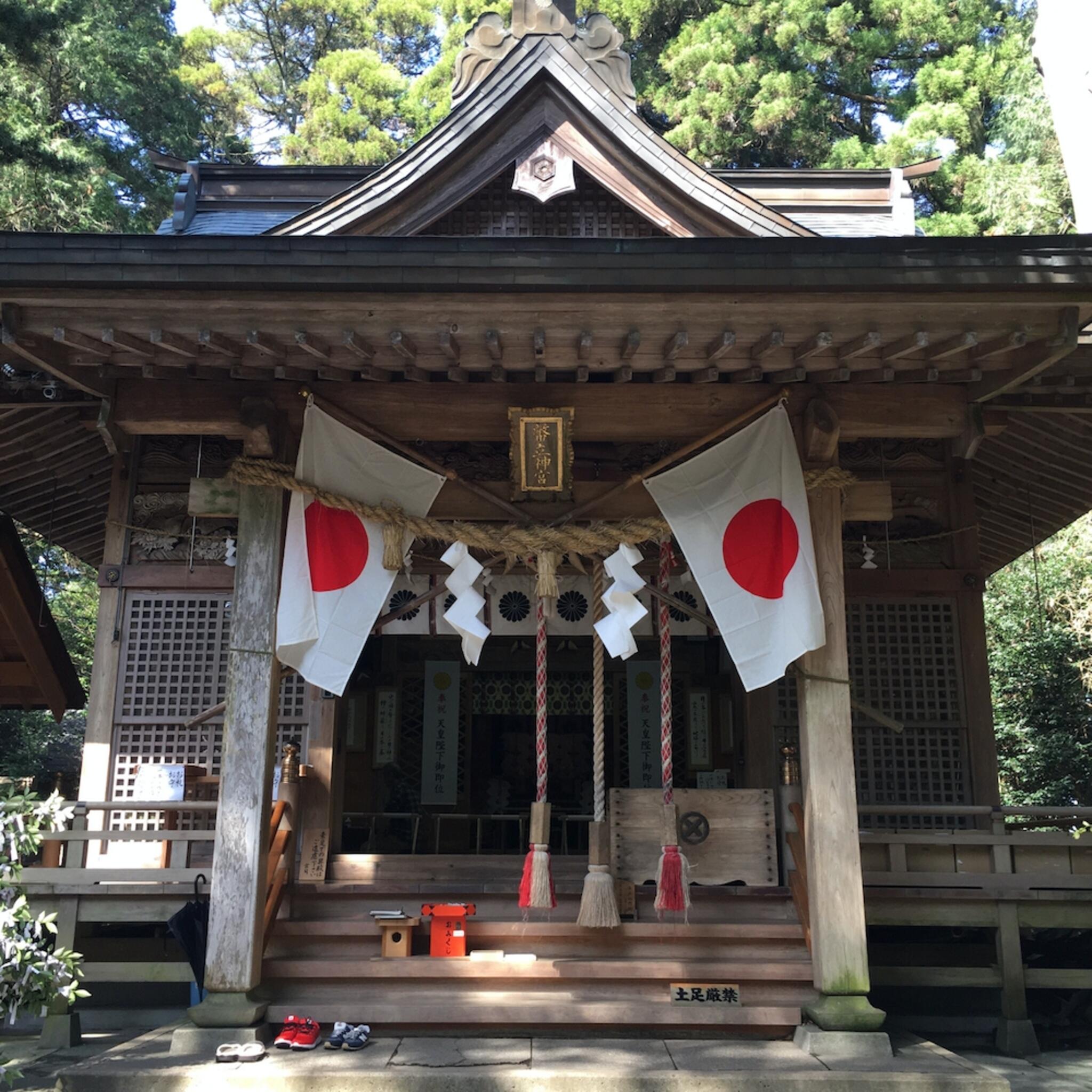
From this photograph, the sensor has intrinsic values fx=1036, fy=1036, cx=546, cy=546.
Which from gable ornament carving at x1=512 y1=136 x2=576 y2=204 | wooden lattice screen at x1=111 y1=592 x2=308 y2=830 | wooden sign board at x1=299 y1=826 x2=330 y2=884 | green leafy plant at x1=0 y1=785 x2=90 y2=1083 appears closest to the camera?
green leafy plant at x1=0 y1=785 x2=90 y2=1083

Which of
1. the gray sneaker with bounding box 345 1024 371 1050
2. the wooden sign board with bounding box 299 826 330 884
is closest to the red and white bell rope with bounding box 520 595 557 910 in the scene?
the gray sneaker with bounding box 345 1024 371 1050

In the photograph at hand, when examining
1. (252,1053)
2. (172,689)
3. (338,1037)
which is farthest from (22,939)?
(172,689)

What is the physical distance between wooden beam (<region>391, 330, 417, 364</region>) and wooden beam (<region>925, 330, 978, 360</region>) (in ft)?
8.97

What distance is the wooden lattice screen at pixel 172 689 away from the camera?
7.71m

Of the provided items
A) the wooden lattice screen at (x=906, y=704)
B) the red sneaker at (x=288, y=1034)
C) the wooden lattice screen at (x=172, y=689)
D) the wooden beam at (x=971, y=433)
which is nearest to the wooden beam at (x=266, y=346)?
the wooden lattice screen at (x=172, y=689)

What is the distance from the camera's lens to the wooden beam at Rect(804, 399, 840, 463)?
5832 millimetres

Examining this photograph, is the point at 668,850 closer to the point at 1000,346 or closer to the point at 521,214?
the point at 1000,346

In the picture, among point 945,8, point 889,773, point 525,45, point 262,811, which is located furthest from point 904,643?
point 945,8

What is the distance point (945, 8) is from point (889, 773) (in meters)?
21.0

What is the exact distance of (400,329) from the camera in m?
5.28

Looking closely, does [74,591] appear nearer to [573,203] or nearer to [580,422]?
[573,203]

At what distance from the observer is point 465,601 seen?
6004mm

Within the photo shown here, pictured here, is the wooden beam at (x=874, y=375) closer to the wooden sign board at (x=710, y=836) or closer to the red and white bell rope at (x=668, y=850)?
the red and white bell rope at (x=668, y=850)

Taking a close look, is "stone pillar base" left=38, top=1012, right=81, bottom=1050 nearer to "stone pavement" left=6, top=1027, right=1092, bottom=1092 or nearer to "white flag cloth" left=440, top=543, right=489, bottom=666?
"stone pavement" left=6, top=1027, right=1092, bottom=1092
